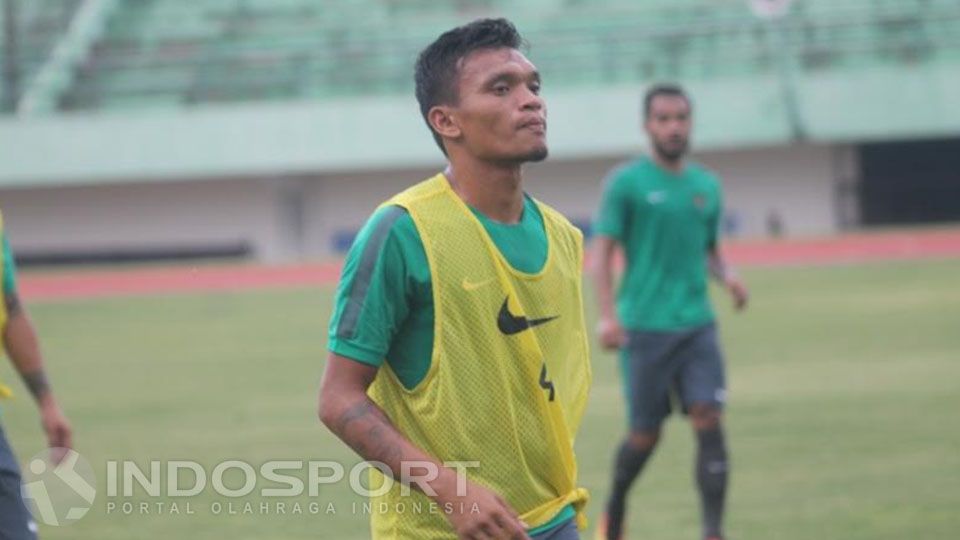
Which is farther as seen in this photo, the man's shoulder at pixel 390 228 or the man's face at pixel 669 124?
the man's face at pixel 669 124

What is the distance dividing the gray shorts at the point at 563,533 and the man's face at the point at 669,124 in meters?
4.99

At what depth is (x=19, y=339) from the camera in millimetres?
6945

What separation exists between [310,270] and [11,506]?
28.9m

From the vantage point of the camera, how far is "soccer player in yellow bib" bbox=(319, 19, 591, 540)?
499 centimetres

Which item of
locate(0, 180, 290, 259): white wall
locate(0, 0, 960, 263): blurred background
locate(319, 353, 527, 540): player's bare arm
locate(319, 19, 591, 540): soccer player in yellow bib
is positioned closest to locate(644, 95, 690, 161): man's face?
locate(319, 19, 591, 540): soccer player in yellow bib

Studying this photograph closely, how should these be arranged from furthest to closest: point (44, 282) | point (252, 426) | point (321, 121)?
point (321, 121) → point (44, 282) → point (252, 426)

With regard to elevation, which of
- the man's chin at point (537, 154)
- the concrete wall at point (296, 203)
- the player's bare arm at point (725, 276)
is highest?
the man's chin at point (537, 154)

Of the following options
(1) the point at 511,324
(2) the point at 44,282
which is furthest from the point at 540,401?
(2) the point at 44,282

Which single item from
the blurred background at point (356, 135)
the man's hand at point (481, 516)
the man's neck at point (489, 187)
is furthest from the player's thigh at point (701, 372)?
the blurred background at point (356, 135)

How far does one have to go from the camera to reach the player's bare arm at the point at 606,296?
991 cm

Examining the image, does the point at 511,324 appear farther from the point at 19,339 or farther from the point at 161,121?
the point at 161,121

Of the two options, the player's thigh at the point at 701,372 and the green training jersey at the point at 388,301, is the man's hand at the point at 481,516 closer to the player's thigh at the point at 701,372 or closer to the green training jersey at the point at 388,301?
the green training jersey at the point at 388,301

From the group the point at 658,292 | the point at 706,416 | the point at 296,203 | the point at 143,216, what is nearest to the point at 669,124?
the point at 658,292

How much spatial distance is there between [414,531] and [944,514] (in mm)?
5839
